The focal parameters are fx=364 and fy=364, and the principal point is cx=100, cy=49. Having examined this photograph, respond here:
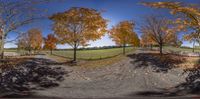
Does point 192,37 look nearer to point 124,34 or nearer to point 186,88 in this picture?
point 186,88

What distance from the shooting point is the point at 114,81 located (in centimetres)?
3669

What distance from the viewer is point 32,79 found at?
36.6 metres

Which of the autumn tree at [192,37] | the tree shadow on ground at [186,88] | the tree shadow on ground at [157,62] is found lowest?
the tree shadow on ground at [186,88]

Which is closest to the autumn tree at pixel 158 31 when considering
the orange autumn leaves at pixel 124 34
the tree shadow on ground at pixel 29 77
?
the orange autumn leaves at pixel 124 34

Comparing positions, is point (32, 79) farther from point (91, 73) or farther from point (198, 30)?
point (198, 30)

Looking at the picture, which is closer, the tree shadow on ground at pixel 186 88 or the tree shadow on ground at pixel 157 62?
the tree shadow on ground at pixel 186 88

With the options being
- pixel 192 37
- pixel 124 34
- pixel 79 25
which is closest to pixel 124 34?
pixel 124 34

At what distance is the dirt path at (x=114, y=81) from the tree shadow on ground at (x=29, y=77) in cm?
127

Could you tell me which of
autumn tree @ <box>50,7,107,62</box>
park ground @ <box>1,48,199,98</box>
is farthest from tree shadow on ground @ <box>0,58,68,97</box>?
autumn tree @ <box>50,7,107,62</box>

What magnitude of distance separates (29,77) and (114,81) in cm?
869

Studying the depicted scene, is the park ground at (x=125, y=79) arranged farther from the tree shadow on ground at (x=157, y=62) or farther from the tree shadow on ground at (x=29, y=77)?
the tree shadow on ground at (x=29, y=77)

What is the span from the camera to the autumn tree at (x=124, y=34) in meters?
59.2

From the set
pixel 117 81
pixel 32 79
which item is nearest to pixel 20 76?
pixel 32 79

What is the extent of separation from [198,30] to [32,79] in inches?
699
